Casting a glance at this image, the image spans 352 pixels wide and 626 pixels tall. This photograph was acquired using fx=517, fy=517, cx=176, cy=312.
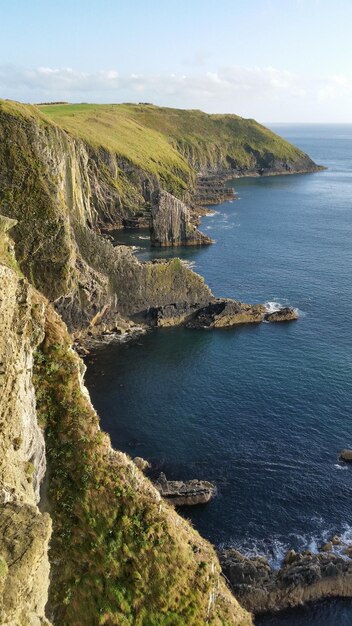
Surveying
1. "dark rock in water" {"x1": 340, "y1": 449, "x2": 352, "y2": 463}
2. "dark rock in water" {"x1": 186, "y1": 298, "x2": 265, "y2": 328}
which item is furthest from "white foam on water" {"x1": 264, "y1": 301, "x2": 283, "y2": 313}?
"dark rock in water" {"x1": 340, "y1": 449, "x2": 352, "y2": 463}

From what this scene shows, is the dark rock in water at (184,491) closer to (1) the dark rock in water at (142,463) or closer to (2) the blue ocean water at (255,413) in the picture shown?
(2) the blue ocean water at (255,413)

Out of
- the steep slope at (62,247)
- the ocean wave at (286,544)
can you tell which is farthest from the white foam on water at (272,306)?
the ocean wave at (286,544)

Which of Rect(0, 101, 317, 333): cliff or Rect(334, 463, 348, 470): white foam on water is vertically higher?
Rect(0, 101, 317, 333): cliff

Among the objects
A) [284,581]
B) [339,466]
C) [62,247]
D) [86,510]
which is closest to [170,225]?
[62,247]

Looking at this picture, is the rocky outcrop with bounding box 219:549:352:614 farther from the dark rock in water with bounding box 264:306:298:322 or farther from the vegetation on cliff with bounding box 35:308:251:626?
the dark rock in water with bounding box 264:306:298:322

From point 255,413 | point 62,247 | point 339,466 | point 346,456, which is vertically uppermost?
point 62,247

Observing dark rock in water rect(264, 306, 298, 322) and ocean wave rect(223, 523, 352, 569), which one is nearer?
ocean wave rect(223, 523, 352, 569)

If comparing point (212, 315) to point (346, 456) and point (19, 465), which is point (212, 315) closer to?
point (346, 456)

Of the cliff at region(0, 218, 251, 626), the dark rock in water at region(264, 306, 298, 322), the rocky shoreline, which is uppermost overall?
the cliff at region(0, 218, 251, 626)
